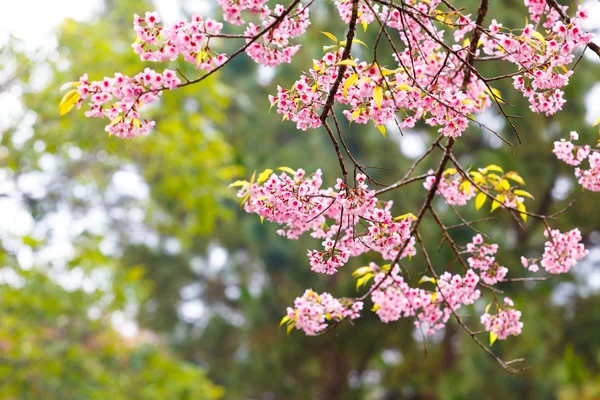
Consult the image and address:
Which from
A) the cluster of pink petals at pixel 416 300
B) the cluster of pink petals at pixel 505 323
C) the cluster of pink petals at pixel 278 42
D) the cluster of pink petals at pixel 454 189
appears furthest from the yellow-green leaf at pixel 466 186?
the cluster of pink petals at pixel 278 42

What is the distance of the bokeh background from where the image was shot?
5.38 m

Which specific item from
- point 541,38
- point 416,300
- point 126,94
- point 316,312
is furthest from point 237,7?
point 416,300

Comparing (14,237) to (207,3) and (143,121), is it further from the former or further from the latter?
(207,3)

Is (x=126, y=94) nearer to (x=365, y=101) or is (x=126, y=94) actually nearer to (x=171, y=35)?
(x=171, y=35)

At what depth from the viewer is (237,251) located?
9648 mm

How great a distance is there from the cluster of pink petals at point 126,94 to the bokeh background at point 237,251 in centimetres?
339

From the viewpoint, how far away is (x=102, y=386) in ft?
18.0

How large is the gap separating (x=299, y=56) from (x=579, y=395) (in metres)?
5.40

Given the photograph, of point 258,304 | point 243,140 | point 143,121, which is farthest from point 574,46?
point 243,140

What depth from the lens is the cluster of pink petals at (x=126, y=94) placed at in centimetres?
172

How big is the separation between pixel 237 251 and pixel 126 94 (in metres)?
8.00

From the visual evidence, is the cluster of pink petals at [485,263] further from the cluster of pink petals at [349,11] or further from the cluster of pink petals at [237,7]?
the cluster of pink petals at [237,7]

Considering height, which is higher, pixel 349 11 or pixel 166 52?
pixel 349 11

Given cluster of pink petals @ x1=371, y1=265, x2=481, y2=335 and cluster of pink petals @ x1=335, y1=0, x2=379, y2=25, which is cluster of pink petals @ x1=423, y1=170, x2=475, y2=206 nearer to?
cluster of pink petals @ x1=371, y1=265, x2=481, y2=335
